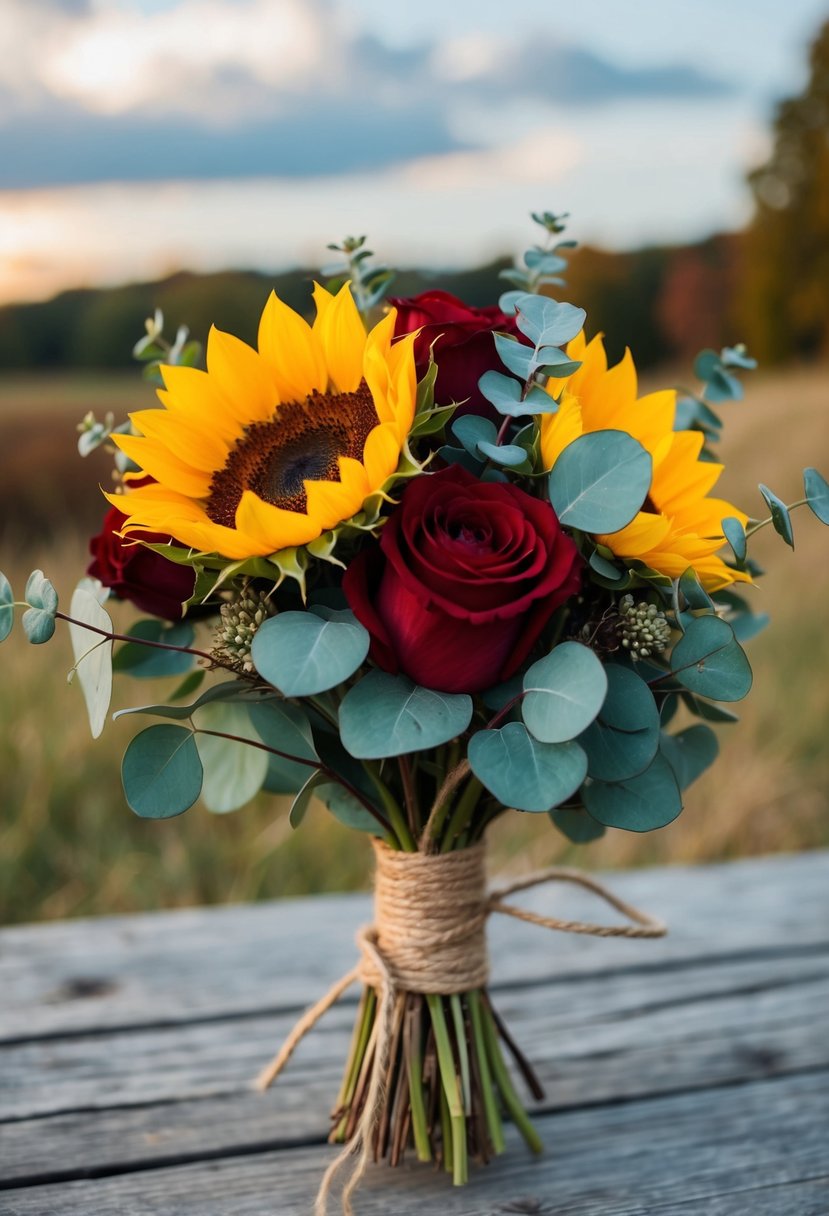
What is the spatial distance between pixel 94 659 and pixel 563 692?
26 centimetres

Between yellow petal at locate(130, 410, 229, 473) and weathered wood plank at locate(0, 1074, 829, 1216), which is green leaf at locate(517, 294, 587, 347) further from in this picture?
weathered wood plank at locate(0, 1074, 829, 1216)

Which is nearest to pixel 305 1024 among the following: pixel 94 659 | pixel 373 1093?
pixel 373 1093

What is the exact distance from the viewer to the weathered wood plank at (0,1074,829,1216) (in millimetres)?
747

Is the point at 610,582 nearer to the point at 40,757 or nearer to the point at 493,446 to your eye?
the point at 493,446

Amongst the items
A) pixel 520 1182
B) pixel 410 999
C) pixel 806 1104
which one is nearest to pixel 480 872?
pixel 410 999

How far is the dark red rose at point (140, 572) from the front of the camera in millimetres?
648

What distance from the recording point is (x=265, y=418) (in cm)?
64

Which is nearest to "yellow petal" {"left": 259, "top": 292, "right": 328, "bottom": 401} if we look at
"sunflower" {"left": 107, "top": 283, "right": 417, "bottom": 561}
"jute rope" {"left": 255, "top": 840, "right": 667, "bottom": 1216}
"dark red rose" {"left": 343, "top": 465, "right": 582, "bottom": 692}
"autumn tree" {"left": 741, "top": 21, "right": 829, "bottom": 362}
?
"sunflower" {"left": 107, "top": 283, "right": 417, "bottom": 561}

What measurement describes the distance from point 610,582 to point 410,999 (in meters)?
0.33

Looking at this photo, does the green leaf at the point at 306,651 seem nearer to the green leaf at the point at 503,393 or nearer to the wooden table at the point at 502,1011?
the green leaf at the point at 503,393

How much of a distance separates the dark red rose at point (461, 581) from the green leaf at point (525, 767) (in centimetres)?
3

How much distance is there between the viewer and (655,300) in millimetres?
13219

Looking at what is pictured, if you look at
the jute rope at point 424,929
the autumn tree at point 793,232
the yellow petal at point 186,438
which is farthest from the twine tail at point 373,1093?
the autumn tree at point 793,232

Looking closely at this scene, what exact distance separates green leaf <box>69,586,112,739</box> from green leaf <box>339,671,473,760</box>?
0.12m
